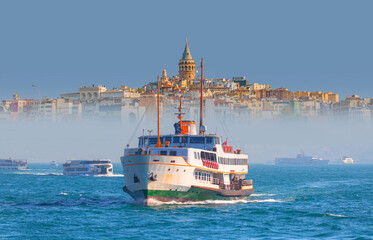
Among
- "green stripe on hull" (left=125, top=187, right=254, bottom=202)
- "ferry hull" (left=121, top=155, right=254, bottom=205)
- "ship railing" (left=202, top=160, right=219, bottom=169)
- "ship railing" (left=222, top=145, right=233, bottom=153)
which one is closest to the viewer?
"ferry hull" (left=121, top=155, right=254, bottom=205)

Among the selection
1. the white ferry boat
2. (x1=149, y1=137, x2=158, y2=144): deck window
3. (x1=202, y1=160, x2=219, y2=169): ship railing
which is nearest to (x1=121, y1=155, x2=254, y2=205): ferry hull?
the white ferry boat

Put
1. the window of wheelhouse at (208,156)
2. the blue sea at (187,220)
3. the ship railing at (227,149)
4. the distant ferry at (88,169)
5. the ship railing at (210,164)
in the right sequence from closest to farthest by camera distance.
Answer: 1. the blue sea at (187,220)
2. the ship railing at (210,164)
3. the window of wheelhouse at (208,156)
4. the ship railing at (227,149)
5. the distant ferry at (88,169)

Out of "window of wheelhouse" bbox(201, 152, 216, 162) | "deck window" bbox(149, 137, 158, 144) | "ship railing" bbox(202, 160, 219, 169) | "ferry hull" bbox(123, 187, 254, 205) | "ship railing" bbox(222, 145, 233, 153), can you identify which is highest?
"deck window" bbox(149, 137, 158, 144)

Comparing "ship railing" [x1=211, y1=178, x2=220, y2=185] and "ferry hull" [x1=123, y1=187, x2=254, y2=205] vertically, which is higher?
"ship railing" [x1=211, y1=178, x2=220, y2=185]

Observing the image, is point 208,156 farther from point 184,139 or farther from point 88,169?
point 88,169

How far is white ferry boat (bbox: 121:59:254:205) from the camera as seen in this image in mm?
54031

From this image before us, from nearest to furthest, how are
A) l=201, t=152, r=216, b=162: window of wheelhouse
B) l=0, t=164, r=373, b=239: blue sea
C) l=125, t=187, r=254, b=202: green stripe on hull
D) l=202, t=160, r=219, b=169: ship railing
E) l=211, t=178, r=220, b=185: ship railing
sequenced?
l=0, t=164, r=373, b=239: blue sea
l=125, t=187, r=254, b=202: green stripe on hull
l=202, t=160, r=219, b=169: ship railing
l=201, t=152, r=216, b=162: window of wheelhouse
l=211, t=178, r=220, b=185: ship railing

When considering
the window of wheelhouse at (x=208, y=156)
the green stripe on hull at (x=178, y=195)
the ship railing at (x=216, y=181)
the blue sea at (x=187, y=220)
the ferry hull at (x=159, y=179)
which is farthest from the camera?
the ship railing at (x=216, y=181)

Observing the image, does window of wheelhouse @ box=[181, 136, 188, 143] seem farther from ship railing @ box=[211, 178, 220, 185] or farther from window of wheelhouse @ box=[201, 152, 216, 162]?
ship railing @ box=[211, 178, 220, 185]

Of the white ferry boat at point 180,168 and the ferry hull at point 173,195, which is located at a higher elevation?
the white ferry boat at point 180,168

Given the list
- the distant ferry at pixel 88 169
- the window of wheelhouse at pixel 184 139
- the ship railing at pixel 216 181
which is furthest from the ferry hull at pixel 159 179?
the distant ferry at pixel 88 169

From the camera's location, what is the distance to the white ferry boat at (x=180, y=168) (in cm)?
5403

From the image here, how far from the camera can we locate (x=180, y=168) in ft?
180

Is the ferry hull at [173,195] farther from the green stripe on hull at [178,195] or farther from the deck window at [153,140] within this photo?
the deck window at [153,140]
